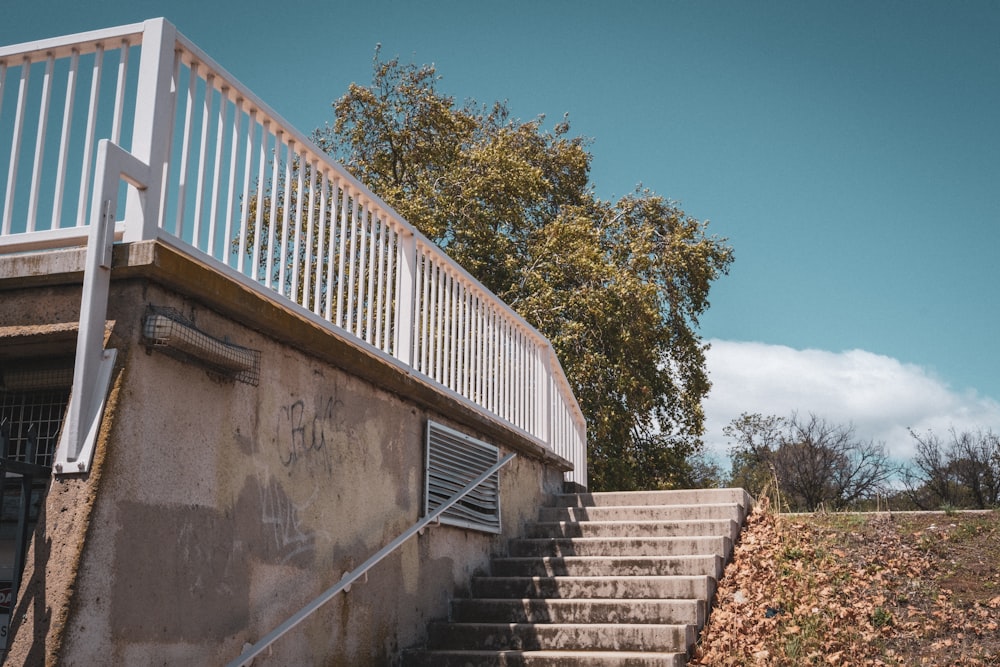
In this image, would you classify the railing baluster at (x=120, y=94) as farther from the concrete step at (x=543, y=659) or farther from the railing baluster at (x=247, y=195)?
the concrete step at (x=543, y=659)

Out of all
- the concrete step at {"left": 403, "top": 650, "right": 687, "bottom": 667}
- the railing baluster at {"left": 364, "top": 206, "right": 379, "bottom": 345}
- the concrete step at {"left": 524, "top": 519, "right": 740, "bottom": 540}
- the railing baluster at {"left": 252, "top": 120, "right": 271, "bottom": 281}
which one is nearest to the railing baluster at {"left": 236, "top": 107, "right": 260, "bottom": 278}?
the railing baluster at {"left": 252, "top": 120, "right": 271, "bottom": 281}

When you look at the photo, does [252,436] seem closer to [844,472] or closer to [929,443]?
[929,443]

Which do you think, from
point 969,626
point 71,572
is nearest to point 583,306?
point 969,626

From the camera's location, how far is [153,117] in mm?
4434

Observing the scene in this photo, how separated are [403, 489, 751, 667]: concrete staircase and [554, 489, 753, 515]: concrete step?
0.01 m

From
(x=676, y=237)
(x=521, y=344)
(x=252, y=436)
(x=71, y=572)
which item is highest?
(x=676, y=237)

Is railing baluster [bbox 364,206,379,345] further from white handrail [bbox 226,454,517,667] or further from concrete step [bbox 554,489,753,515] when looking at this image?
concrete step [bbox 554,489,753,515]

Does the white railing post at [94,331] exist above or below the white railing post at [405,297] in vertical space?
below

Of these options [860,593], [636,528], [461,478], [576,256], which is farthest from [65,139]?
[576,256]

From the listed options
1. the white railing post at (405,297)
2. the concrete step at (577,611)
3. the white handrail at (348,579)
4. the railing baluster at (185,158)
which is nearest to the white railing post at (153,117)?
the railing baluster at (185,158)

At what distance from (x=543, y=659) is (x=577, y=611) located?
0.72m

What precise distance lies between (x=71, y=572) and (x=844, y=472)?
24.4 m

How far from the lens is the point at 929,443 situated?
21.1 metres

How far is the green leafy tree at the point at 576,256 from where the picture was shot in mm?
17281
